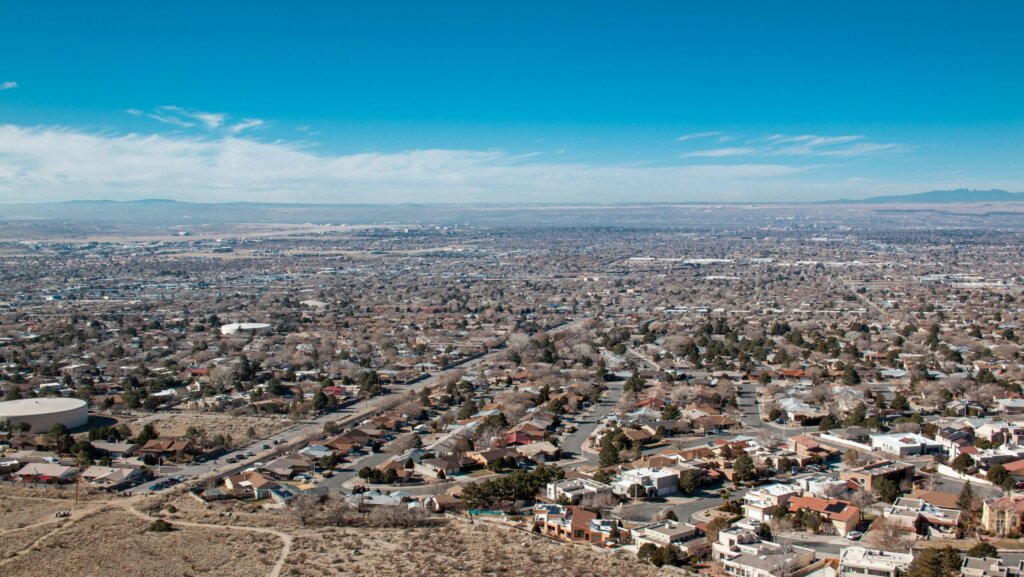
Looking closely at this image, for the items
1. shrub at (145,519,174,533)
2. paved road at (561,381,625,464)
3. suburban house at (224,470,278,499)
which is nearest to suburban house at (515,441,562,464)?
paved road at (561,381,625,464)

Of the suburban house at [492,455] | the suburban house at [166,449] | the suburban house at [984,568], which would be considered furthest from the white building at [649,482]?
the suburban house at [166,449]

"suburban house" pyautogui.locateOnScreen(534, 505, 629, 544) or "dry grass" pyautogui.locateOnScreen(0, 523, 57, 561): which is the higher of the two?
"dry grass" pyautogui.locateOnScreen(0, 523, 57, 561)

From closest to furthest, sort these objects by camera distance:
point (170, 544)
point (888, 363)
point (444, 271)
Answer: point (170, 544) → point (888, 363) → point (444, 271)

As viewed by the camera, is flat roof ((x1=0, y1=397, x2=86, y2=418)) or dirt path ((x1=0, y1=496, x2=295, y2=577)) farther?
flat roof ((x1=0, y1=397, x2=86, y2=418))

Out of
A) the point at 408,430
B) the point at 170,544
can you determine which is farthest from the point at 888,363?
the point at 170,544

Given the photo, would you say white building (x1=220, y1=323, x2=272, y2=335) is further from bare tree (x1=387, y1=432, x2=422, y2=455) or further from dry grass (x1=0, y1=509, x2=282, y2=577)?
dry grass (x1=0, y1=509, x2=282, y2=577)

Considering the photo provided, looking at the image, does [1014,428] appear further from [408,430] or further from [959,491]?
[408,430]

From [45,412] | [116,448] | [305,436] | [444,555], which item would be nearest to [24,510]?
[116,448]
